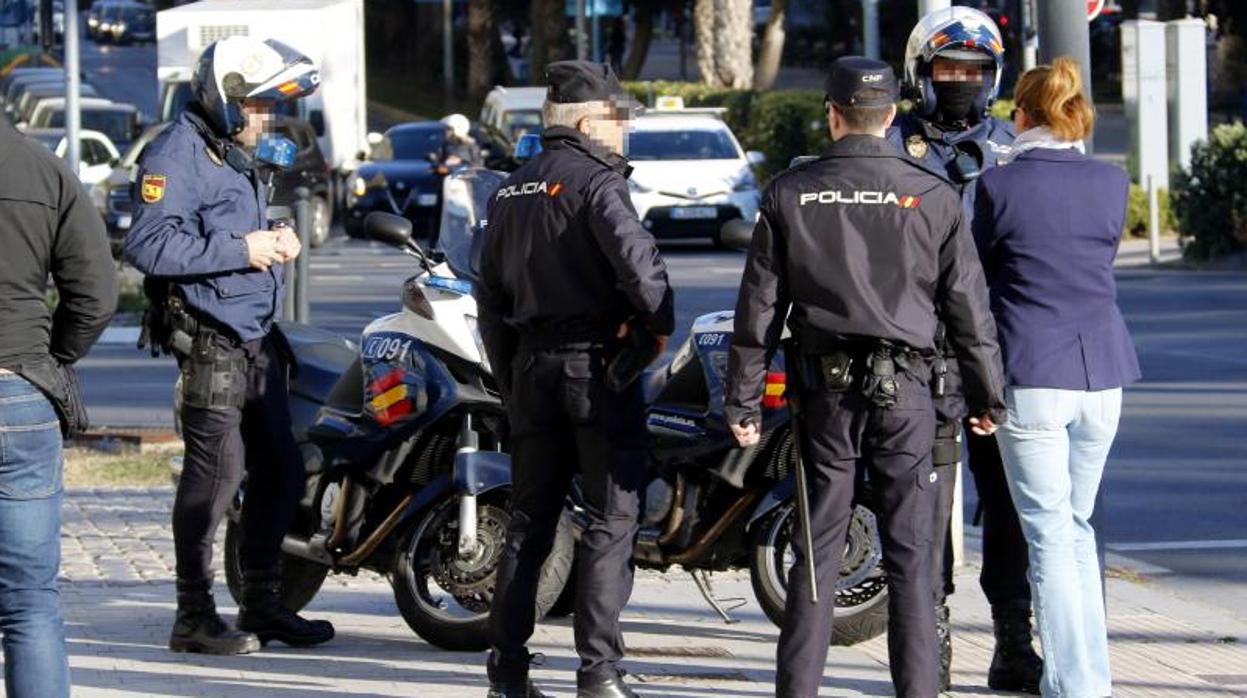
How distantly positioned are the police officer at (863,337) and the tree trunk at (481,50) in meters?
55.7

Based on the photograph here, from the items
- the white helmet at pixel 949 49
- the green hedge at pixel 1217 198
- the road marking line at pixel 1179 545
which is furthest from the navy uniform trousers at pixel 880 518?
the green hedge at pixel 1217 198

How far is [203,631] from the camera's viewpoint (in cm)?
756

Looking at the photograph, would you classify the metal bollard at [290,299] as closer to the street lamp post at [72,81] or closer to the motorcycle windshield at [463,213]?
the motorcycle windshield at [463,213]

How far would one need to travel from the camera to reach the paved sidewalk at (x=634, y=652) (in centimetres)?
707

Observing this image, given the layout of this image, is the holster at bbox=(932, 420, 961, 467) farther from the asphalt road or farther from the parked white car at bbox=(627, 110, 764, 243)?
the asphalt road

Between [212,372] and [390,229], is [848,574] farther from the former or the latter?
[212,372]

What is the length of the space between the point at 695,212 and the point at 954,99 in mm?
21782

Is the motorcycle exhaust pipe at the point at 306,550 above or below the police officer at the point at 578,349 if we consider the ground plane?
below

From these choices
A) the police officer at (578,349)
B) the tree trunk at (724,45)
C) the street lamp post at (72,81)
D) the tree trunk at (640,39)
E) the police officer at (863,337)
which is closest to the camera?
the police officer at (863,337)

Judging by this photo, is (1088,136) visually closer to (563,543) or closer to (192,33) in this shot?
(563,543)

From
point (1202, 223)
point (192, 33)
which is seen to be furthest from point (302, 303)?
point (192, 33)

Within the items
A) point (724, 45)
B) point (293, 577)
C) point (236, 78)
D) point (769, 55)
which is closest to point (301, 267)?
point (293, 577)

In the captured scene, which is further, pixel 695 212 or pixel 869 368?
pixel 695 212

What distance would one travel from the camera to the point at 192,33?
37.2 m
